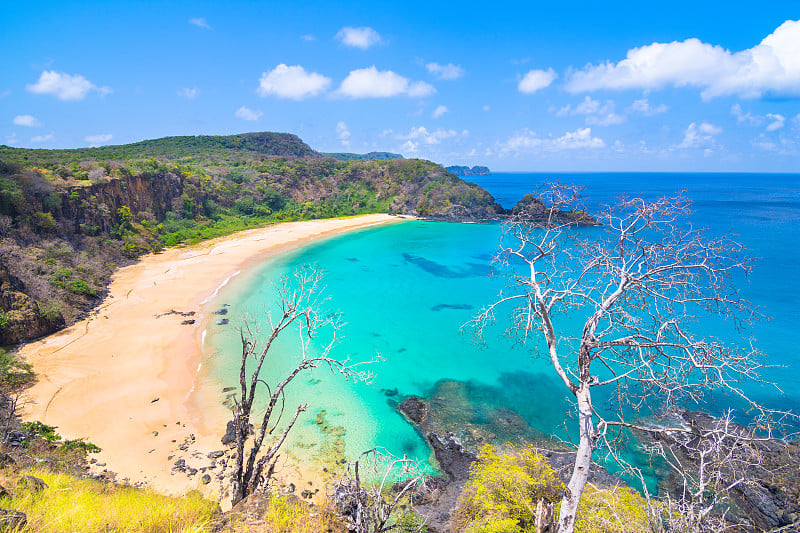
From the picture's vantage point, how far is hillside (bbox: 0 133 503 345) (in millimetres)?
25469

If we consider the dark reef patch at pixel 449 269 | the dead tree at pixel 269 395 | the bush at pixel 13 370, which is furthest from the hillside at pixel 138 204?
the dark reef patch at pixel 449 269

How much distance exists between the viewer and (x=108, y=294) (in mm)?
30172

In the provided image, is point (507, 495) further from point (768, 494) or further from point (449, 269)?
point (449, 269)

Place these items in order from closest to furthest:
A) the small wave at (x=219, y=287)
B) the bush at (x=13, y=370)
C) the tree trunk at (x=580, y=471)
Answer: the tree trunk at (x=580, y=471) < the bush at (x=13, y=370) < the small wave at (x=219, y=287)

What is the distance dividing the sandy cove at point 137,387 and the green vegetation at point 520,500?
30.2 ft

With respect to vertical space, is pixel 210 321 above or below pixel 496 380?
above

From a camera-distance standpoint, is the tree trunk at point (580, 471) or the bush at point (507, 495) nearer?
the tree trunk at point (580, 471)

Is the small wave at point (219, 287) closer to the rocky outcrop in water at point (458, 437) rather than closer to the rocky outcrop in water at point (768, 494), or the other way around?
the rocky outcrop in water at point (458, 437)

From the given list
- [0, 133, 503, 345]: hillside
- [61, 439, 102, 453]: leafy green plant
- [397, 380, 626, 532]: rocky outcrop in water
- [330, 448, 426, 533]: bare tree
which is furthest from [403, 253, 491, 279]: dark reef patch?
[61, 439, 102, 453]: leafy green plant

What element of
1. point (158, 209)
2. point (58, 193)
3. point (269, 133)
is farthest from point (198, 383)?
point (269, 133)

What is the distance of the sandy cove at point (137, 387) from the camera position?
1447 cm

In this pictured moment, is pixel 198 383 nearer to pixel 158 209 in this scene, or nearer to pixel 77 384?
pixel 77 384

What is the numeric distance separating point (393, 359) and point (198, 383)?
11.2 m

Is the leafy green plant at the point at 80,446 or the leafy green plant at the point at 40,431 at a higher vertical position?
the leafy green plant at the point at 40,431
